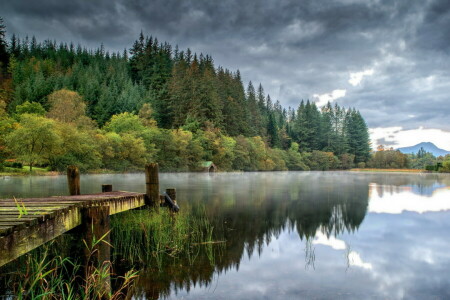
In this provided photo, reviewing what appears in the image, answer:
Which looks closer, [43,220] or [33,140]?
[43,220]

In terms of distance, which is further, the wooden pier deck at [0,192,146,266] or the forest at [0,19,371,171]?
the forest at [0,19,371,171]

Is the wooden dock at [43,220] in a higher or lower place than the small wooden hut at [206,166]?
lower

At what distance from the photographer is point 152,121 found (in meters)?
73.2

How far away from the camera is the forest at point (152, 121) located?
47.8m

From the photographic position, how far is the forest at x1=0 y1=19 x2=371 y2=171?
4781 centimetres

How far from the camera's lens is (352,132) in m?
120

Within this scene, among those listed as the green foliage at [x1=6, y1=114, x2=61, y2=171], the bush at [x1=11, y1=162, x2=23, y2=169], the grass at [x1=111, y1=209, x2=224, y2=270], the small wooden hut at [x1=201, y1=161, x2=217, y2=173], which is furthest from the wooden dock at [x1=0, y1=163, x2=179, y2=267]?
the small wooden hut at [x1=201, y1=161, x2=217, y2=173]

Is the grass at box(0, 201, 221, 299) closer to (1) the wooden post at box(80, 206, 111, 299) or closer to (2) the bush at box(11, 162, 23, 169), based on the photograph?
(1) the wooden post at box(80, 206, 111, 299)

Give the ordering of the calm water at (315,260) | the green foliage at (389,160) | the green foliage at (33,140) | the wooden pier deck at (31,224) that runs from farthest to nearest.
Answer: the green foliage at (389,160) → the green foliage at (33,140) → the calm water at (315,260) → the wooden pier deck at (31,224)

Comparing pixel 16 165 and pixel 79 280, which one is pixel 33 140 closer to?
pixel 16 165

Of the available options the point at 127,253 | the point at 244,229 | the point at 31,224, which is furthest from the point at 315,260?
the point at 31,224

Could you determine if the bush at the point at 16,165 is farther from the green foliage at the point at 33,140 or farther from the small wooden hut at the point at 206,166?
the small wooden hut at the point at 206,166

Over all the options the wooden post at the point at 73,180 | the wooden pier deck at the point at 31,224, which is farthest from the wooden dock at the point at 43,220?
the wooden post at the point at 73,180

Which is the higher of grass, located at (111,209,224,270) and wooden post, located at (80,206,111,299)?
wooden post, located at (80,206,111,299)
